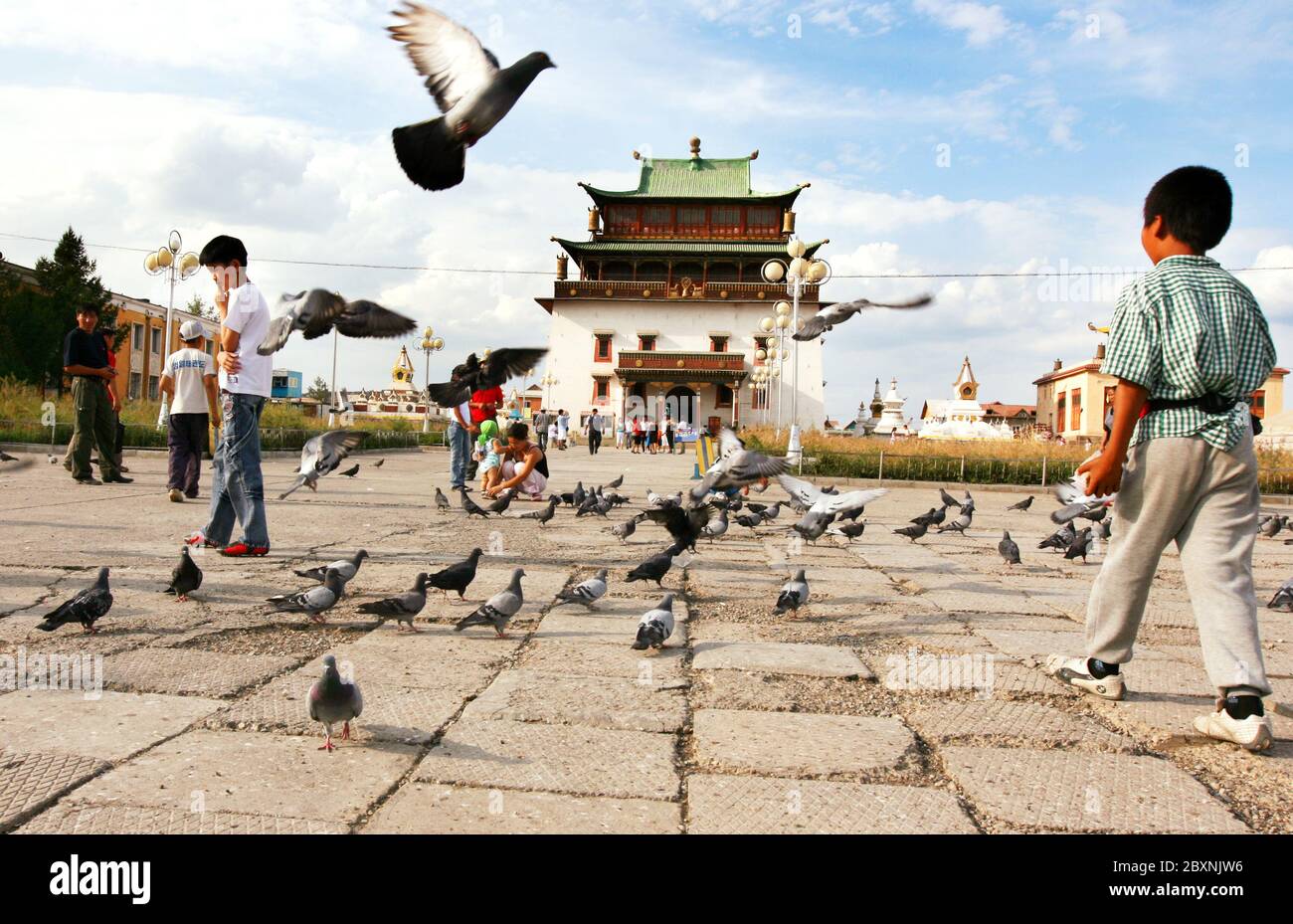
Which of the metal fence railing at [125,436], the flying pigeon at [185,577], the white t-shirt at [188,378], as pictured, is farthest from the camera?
the metal fence railing at [125,436]

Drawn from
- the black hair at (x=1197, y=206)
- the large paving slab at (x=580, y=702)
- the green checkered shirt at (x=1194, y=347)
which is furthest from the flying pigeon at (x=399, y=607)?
the black hair at (x=1197, y=206)

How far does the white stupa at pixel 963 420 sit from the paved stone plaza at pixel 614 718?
18.8m

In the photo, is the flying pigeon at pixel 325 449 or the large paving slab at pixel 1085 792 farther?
the flying pigeon at pixel 325 449

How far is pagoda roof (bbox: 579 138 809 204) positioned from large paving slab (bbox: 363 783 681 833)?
49913mm

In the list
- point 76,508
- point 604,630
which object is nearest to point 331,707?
point 604,630

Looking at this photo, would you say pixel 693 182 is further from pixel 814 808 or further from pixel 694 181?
pixel 814 808

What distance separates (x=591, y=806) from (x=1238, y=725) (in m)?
1.75

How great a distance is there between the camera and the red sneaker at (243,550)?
514cm

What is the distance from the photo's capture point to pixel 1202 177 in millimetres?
2701

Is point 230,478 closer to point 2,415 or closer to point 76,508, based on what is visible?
point 76,508

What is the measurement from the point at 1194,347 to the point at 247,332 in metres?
4.43

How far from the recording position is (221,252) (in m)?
5.01

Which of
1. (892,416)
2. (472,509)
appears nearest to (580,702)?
(472,509)

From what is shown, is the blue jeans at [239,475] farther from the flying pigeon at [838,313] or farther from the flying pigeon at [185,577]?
the flying pigeon at [838,313]
